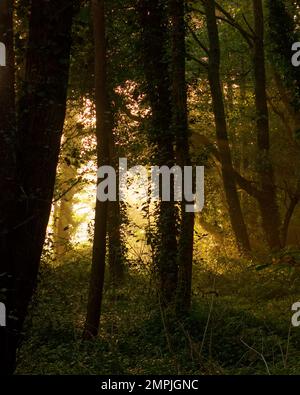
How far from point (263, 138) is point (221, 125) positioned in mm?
1676

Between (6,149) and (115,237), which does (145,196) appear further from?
(6,149)

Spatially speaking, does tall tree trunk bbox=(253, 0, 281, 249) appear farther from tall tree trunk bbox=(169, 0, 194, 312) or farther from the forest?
tall tree trunk bbox=(169, 0, 194, 312)

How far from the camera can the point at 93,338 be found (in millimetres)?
11883

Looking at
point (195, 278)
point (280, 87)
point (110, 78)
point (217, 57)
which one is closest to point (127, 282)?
point (195, 278)

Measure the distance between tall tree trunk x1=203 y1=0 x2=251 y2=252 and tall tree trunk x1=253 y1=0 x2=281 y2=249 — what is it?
3.61 ft

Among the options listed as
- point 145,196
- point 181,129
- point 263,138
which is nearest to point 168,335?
point 181,129

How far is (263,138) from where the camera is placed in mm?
22141

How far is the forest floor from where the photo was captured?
9461 millimetres

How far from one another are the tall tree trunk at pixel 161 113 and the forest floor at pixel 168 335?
84 centimetres

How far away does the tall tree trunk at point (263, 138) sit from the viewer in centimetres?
2216

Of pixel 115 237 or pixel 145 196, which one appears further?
pixel 115 237

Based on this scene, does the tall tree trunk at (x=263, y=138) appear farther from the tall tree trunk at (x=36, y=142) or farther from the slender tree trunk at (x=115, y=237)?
the tall tree trunk at (x=36, y=142)

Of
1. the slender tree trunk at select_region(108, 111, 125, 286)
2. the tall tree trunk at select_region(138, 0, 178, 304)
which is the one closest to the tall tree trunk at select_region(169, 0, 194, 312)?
the tall tree trunk at select_region(138, 0, 178, 304)
